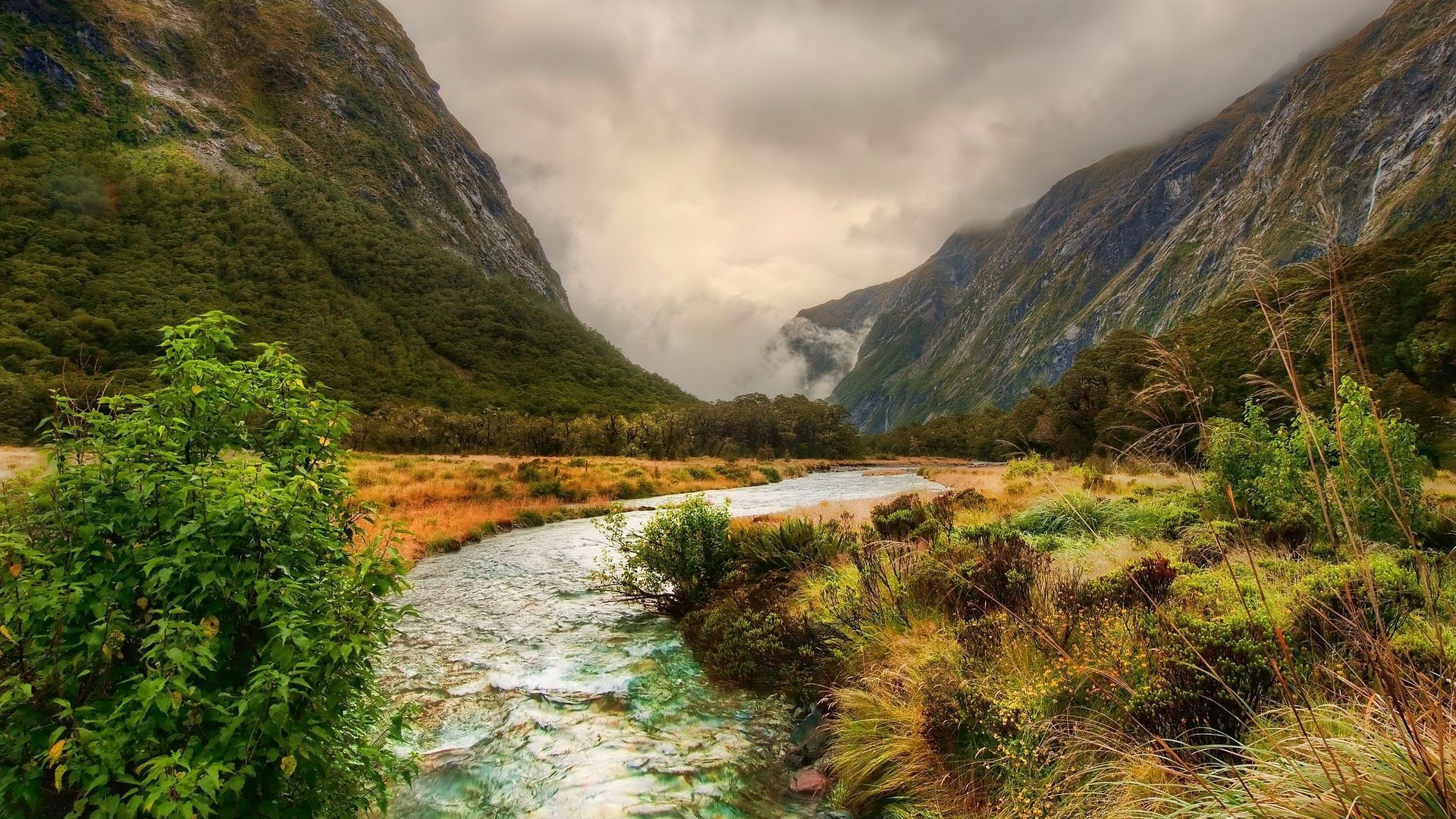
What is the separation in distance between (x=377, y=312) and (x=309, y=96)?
86332 mm

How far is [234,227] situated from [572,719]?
114 metres

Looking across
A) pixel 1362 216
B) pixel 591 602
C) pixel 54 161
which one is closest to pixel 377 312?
pixel 54 161

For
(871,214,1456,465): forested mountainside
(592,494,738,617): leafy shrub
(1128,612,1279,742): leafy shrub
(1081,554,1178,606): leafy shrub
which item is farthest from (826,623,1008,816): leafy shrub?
(592,494,738,617): leafy shrub

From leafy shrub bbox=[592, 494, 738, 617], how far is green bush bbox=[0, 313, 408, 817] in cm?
708

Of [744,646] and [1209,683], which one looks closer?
[1209,683]

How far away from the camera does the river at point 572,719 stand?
5.67m

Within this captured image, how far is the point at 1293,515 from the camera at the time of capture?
9.20 m

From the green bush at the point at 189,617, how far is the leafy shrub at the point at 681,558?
7.08 metres

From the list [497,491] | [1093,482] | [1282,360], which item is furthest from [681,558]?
[497,491]

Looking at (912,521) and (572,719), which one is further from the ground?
(912,521)

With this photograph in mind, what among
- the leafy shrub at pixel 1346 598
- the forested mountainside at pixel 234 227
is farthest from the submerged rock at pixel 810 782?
the forested mountainside at pixel 234 227

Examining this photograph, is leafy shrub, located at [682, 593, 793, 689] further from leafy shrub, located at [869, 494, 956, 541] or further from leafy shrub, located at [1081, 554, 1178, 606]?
leafy shrub, located at [869, 494, 956, 541]

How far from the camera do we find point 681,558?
1128cm

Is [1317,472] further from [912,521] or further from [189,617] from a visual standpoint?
[189,617]
